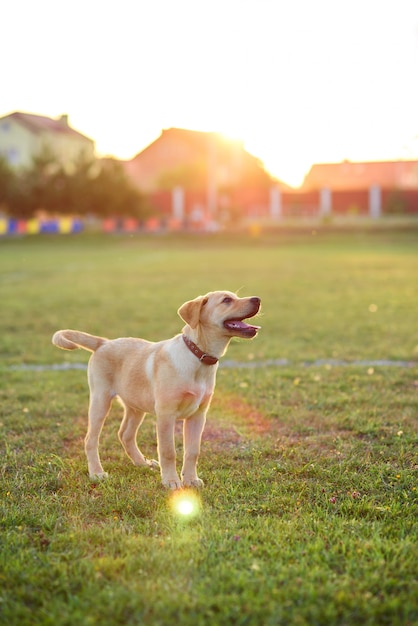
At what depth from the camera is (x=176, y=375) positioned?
4.24 meters

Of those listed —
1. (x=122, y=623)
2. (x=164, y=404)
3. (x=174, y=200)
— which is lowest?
(x=122, y=623)

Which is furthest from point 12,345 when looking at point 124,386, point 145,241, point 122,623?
point 145,241

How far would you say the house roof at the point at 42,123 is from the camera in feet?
197

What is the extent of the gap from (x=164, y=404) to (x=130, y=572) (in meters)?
1.27

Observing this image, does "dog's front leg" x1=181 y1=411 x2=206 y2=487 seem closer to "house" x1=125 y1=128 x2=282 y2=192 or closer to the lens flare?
the lens flare

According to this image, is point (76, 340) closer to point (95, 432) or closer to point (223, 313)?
point (95, 432)

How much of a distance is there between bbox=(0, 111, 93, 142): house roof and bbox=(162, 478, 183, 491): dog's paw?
198 ft

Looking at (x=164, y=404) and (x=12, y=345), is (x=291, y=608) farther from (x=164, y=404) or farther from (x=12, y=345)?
(x=12, y=345)

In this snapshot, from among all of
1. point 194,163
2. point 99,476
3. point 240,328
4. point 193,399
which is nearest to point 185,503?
point 193,399

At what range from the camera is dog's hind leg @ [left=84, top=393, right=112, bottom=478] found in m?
4.55

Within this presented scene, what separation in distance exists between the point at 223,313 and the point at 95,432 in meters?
1.22

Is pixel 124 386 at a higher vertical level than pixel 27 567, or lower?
higher

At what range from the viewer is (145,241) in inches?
1559

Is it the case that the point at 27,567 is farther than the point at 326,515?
No
